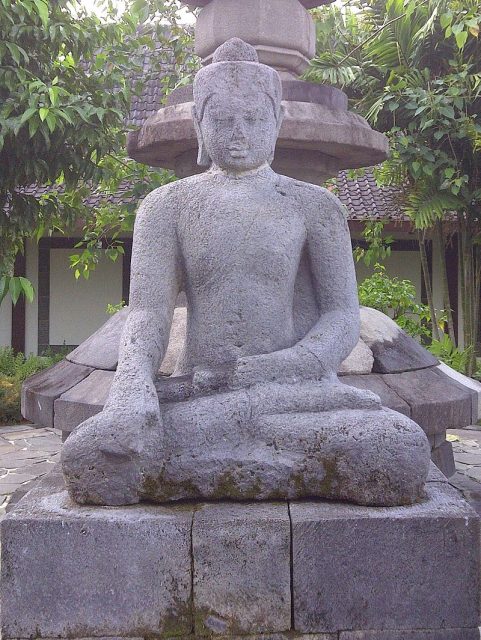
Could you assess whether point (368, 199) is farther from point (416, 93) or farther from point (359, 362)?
point (359, 362)

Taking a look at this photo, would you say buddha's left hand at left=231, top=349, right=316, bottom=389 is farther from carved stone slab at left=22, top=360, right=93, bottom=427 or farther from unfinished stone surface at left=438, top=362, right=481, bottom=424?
unfinished stone surface at left=438, top=362, right=481, bottom=424

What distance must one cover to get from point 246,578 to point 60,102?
3.98 meters

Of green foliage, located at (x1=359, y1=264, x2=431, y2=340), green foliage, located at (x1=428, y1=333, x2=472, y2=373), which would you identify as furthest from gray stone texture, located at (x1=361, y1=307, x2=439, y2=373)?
green foliage, located at (x1=428, y1=333, x2=472, y2=373)

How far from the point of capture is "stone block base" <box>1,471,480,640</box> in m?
2.10

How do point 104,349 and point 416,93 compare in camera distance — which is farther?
point 416,93

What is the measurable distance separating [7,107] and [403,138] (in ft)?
15.4

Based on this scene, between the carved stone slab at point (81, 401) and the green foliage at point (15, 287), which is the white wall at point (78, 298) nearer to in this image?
the carved stone slab at point (81, 401)

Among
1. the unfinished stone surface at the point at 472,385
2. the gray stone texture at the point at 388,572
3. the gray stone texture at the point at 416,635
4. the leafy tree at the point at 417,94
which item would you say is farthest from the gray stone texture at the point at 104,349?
the leafy tree at the point at 417,94

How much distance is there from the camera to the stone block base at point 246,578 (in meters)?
2.10

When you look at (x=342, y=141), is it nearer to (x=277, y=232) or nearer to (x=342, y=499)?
(x=277, y=232)

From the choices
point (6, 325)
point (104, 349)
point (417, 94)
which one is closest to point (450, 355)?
point (417, 94)

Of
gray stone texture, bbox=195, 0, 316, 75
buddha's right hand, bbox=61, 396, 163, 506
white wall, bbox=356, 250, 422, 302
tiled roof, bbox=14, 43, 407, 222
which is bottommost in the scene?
buddha's right hand, bbox=61, 396, 163, 506

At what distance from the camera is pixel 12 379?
8453 millimetres

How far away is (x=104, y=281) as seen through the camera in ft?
40.5
